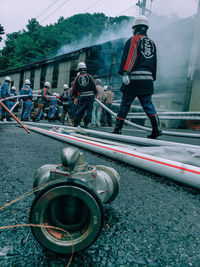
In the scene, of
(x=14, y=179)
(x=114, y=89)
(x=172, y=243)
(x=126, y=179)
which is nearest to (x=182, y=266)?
(x=172, y=243)

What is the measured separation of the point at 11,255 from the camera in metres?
0.61

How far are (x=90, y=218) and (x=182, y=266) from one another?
11.9 inches

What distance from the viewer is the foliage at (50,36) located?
3794 cm

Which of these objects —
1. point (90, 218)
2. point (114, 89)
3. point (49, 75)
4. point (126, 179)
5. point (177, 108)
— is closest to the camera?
point (90, 218)

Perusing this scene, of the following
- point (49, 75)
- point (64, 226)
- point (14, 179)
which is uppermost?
point (49, 75)

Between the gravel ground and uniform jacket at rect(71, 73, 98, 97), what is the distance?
5.30m

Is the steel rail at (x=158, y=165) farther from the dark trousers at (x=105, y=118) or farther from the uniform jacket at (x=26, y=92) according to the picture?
the uniform jacket at (x=26, y=92)

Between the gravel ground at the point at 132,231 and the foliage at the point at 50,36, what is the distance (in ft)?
129

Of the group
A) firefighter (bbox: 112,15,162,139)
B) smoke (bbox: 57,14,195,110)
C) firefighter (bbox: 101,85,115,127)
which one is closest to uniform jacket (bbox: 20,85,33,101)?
firefighter (bbox: 101,85,115,127)

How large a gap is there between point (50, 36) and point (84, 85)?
36.2 meters

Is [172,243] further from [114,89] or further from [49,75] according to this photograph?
[49,75]

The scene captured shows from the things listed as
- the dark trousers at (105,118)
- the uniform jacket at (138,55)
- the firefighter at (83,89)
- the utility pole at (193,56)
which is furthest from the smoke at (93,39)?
the uniform jacket at (138,55)

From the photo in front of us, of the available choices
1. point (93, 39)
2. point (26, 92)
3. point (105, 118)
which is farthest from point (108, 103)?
point (93, 39)

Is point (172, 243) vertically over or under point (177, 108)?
under
